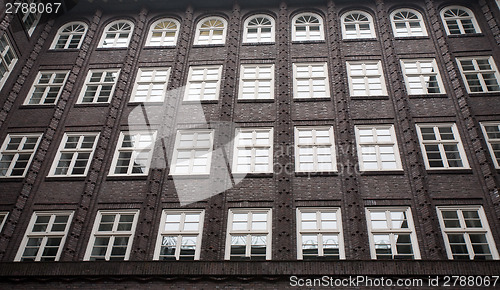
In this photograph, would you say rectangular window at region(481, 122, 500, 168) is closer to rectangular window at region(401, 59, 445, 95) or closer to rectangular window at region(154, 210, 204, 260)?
rectangular window at region(401, 59, 445, 95)

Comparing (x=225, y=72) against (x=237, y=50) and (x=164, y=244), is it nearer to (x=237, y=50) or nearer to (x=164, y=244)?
(x=237, y=50)

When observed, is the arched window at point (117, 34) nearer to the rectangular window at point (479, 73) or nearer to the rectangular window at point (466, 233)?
the rectangular window at point (479, 73)

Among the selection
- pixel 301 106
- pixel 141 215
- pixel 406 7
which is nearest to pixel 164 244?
pixel 141 215

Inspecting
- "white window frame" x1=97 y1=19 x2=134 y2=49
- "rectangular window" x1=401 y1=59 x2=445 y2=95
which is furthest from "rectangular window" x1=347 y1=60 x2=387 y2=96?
"white window frame" x1=97 y1=19 x2=134 y2=49

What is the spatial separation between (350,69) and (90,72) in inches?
546

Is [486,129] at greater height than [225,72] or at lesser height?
lesser

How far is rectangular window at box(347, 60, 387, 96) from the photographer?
81.7 ft

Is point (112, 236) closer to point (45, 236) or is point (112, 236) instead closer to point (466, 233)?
point (45, 236)

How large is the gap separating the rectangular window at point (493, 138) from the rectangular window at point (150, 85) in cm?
1529

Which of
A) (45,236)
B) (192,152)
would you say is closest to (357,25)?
(192,152)

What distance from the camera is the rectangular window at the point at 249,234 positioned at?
757 inches

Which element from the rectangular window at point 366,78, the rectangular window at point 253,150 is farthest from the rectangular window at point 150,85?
the rectangular window at point 366,78

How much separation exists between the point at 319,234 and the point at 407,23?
15.1 metres

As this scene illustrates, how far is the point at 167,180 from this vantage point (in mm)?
21766
